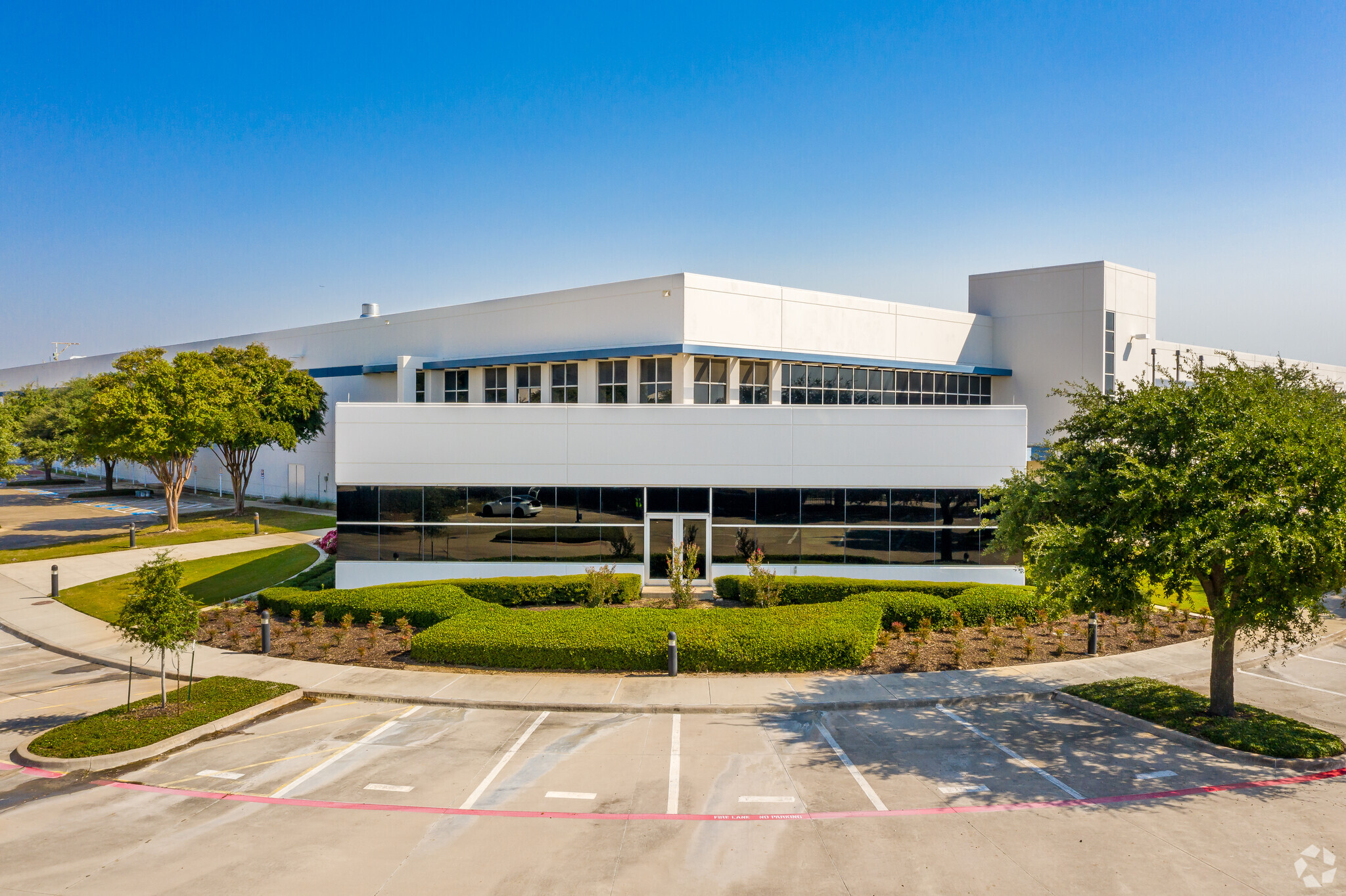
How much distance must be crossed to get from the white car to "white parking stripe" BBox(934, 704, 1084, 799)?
→ 41.9 feet

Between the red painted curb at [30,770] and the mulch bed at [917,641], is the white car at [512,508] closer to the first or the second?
the mulch bed at [917,641]

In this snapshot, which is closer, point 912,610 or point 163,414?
point 912,610

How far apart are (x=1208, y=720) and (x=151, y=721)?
692 inches

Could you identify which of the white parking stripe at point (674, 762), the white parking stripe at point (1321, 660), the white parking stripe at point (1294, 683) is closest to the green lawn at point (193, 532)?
the white parking stripe at point (674, 762)

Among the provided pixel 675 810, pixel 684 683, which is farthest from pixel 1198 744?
pixel 684 683

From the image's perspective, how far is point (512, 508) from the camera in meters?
23.1

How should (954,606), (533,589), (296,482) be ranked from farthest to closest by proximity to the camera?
(296,482)
(533,589)
(954,606)

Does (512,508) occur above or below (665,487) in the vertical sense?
below

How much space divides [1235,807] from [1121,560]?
3749mm

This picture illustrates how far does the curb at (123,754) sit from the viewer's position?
11.7 metres

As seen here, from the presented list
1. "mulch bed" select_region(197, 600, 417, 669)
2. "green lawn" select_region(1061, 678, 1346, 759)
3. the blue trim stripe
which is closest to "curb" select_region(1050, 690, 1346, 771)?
"green lawn" select_region(1061, 678, 1346, 759)

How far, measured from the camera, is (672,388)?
29.0 metres

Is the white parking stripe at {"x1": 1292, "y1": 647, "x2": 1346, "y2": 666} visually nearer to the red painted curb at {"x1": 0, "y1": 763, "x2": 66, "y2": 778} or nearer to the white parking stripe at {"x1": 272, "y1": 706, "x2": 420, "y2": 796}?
the white parking stripe at {"x1": 272, "y1": 706, "x2": 420, "y2": 796}

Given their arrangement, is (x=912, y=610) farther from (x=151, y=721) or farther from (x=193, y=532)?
(x=193, y=532)
